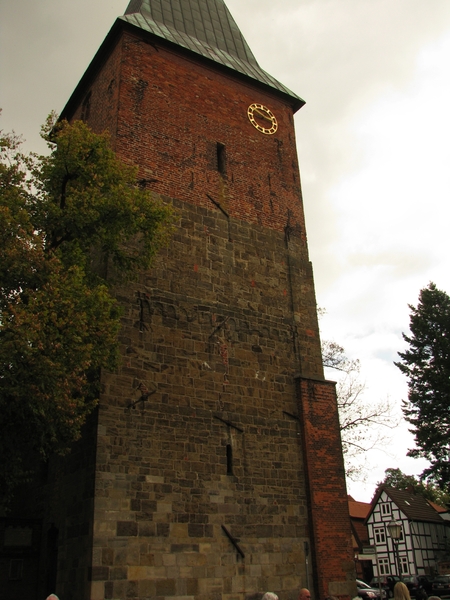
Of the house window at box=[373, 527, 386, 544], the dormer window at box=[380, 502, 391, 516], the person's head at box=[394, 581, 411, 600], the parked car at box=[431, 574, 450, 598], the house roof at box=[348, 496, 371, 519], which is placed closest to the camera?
the person's head at box=[394, 581, 411, 600]

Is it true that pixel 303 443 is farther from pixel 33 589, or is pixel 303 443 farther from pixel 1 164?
pixel 1 164

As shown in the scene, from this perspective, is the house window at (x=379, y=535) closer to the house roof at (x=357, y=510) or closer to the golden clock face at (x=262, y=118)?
the house roof at (x=357, y=510)

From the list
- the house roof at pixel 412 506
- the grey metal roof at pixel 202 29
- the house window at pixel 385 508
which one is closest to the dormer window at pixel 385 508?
the house window at pixel 385 508

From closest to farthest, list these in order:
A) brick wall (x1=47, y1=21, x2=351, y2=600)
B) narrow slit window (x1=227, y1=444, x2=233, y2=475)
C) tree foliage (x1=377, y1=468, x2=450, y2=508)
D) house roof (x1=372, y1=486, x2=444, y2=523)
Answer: brick wall (x1=47, y1=21, x2=351, y2=600), narrow slit window (x1=227, y1=444, x2=233, y2=475), house roof (x1=372, y1=486, x2=444, y2=523), tree foliage (x1=377, y1=468, x2=450, y2=508)

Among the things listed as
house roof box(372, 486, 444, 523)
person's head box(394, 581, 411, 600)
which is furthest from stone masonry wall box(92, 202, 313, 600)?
house roof box(372, 486, 444, 523)

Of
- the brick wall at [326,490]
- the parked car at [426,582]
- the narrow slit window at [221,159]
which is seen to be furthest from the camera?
the parked car at [426,582]

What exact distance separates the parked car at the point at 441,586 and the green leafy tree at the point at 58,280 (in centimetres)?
2395

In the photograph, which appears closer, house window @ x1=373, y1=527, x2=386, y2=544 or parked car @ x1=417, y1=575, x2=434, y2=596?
parked car @ x1=417, y1=575, x2=434, y2=596

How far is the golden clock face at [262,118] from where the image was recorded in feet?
59.5

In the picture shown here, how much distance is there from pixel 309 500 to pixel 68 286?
295 inches

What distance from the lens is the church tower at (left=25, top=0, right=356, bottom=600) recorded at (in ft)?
37.1

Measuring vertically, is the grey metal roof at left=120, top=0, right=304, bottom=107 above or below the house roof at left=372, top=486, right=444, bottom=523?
above

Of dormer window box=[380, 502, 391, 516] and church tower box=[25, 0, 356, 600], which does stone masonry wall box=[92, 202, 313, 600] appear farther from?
dormer window box=[380, 502, 391, 516]

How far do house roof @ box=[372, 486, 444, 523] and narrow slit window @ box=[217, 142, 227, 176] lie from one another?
28.8 metres
